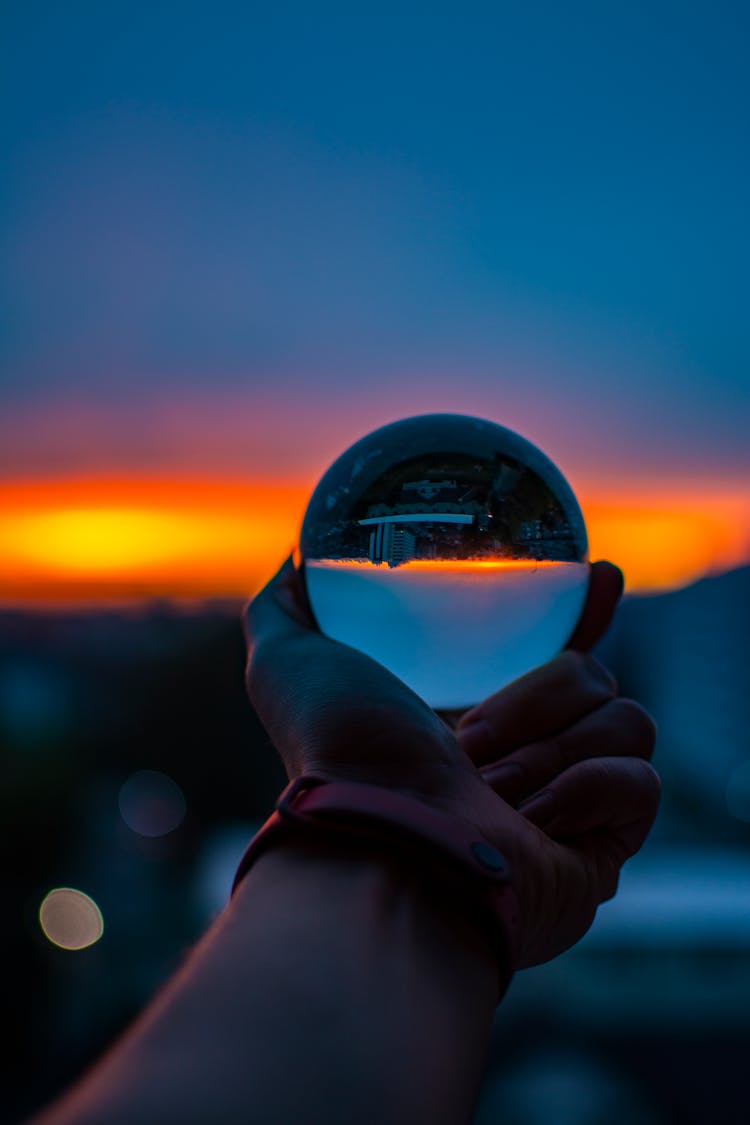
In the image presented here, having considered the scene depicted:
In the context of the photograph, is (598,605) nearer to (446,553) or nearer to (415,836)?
(446,553)

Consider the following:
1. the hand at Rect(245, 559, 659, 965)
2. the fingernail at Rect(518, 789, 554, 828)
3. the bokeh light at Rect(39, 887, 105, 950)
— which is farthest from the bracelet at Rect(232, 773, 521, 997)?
the bokeh light at Rect(39, 887, 105, 950)

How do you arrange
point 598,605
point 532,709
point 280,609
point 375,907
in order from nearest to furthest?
point 375,907
point 532,709
point 598,605
point 280,609

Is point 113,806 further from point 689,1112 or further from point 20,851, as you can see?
point 689,1112

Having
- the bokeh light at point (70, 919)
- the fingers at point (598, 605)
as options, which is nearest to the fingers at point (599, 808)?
the fingers at point (598, 605)

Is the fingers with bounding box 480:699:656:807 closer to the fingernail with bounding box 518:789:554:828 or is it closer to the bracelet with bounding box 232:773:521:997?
the fingernail with bounding box 518:789:554:828

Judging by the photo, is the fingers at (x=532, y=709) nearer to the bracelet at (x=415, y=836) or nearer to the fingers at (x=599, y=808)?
the fingers at (x=599, y=808)

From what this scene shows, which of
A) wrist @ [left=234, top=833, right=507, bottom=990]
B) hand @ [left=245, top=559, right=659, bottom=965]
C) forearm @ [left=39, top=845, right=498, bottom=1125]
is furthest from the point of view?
hand @ [left=245, top=559, right=659, bottom=965]

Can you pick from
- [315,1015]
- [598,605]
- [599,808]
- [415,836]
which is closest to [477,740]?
[599,808]
